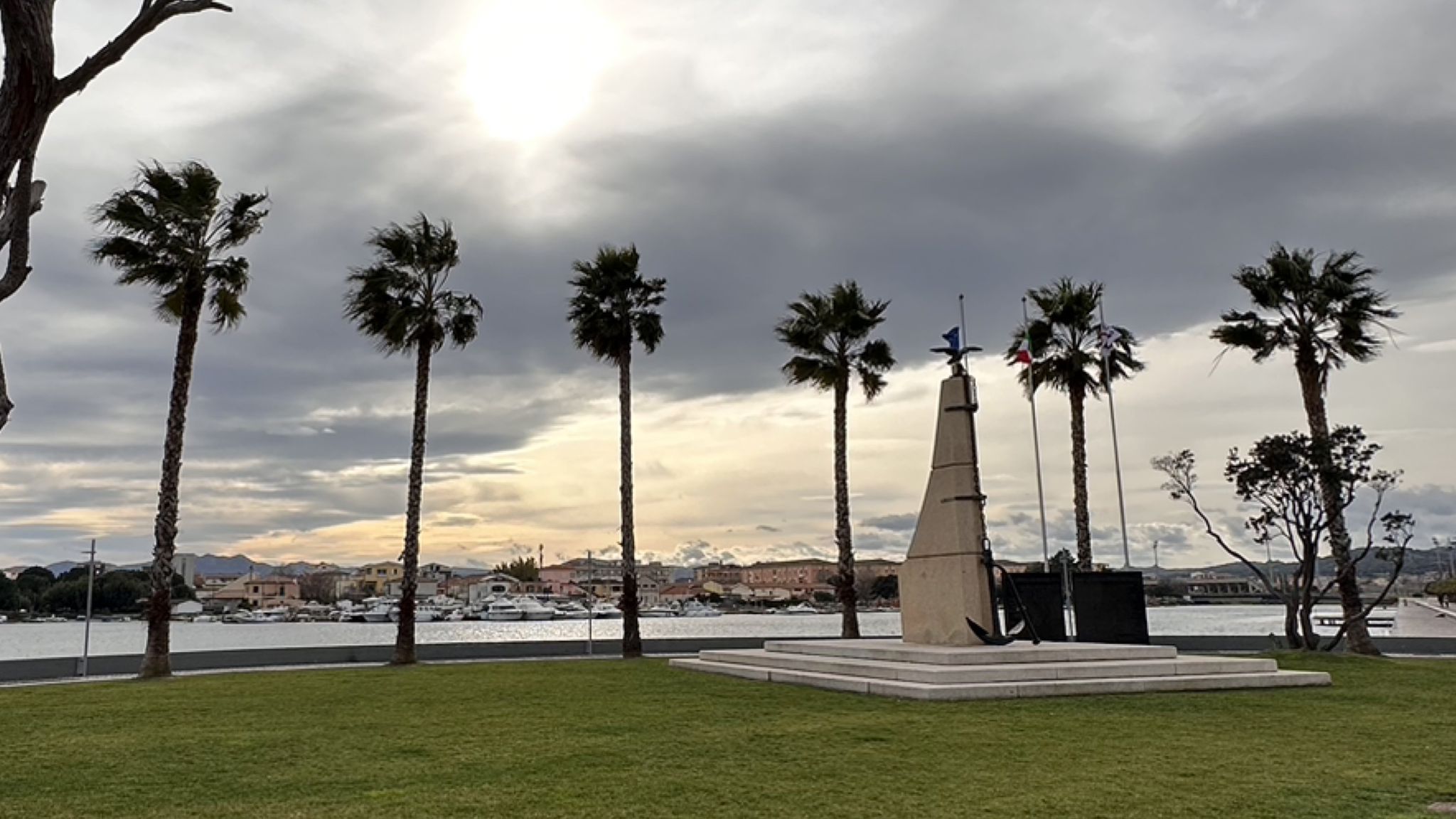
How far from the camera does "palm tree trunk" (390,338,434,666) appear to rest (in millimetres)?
24547

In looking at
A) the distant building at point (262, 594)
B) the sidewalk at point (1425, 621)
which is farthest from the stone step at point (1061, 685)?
the distant building at point (262, 594)

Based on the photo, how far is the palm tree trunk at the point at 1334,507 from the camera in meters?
24.6

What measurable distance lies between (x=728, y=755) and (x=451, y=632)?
74.0 metres

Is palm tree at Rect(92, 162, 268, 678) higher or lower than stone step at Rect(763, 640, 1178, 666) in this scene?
higher

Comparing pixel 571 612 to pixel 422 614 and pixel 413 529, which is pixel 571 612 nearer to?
pixel 422 614

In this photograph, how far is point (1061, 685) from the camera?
47.6 ft

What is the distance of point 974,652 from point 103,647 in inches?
2597

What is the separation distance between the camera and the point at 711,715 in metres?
12.8

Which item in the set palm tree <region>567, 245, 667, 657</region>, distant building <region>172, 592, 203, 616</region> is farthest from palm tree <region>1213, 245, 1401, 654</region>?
distant building <region>172, 592, 203, 616</region>

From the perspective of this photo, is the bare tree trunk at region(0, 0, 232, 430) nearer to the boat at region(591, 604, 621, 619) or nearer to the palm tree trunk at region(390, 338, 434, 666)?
the palm tree trunk at region(390, 338, 434, 666)

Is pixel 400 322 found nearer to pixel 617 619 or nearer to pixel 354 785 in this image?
pixel 354 785

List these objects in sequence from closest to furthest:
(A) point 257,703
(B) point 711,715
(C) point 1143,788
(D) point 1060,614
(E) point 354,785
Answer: (C) point 1143,788 < (E) point 354,785 < (B) point 711,715 < (A) point 257,703 < (D) point 1060,614

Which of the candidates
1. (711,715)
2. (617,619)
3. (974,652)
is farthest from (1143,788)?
(617,619)

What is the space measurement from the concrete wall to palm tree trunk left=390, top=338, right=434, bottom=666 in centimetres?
183
